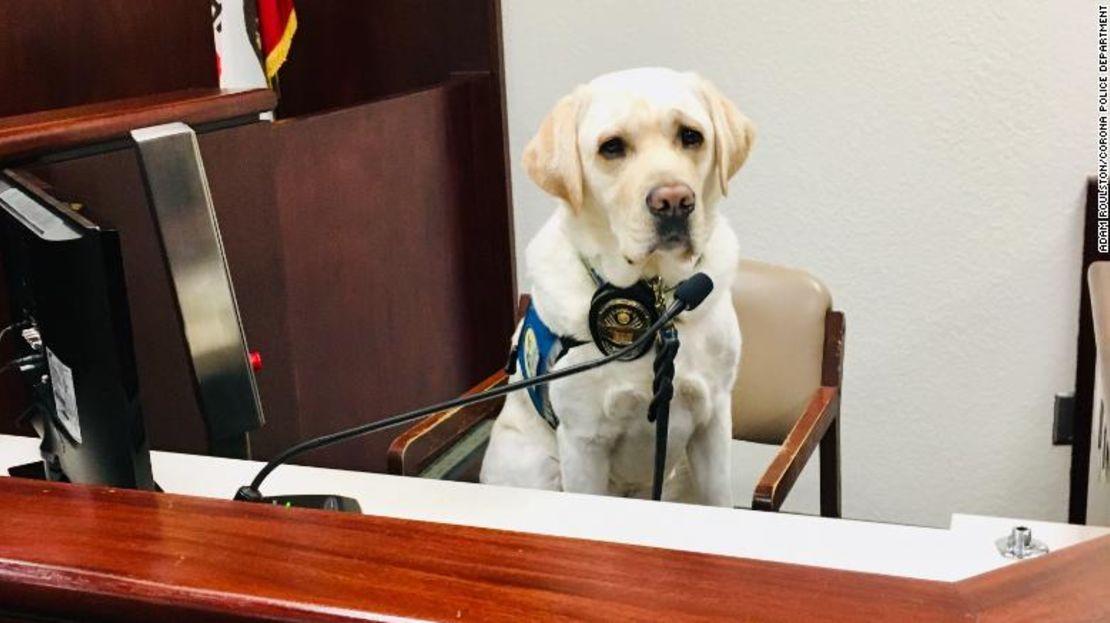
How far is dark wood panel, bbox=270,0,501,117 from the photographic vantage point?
256 centimetres

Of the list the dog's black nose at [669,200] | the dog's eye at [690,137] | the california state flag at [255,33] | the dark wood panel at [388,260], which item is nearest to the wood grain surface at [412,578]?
the dog's black nose at [669,200]

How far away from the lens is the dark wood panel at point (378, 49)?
2557mm

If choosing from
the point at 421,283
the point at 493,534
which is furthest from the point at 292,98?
the point at 493,534

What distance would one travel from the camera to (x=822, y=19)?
91.4 inches

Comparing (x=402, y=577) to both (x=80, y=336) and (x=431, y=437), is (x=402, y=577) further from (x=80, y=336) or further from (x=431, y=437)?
(x=431, y=437)

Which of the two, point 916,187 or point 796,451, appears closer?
point 796,451

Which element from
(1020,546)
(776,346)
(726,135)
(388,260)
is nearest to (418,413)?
(1020,546)

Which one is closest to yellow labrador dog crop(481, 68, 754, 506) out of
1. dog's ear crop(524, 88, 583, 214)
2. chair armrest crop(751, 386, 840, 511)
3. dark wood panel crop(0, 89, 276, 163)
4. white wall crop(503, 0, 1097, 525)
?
dog's ear crop(524, 88, 583, 214)

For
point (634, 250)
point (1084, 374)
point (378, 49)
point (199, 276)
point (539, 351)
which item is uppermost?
point (378, 49)

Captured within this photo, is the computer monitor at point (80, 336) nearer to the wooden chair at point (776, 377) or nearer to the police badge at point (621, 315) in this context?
the police badge at point (621, 315)

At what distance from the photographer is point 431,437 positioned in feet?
5.20

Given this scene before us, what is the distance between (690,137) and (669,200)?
0.44 ft

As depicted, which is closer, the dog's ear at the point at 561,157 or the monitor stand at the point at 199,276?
the monitor stand at the point at 199,276

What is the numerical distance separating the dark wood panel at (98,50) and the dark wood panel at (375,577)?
117 cm
